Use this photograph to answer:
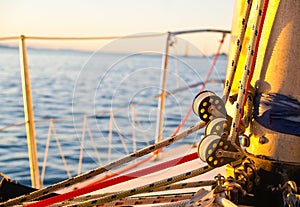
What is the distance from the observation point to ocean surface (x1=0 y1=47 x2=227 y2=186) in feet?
5.70

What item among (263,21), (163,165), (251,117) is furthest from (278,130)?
(163,165)

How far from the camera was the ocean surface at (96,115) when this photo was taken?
174cm

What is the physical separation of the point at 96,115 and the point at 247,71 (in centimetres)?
93

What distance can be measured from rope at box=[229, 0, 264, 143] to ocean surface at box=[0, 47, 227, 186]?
0.25 m

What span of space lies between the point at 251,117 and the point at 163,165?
0.42 m

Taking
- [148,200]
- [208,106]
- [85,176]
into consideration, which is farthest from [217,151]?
[85,176]

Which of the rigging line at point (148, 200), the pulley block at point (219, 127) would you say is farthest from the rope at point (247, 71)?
the rigging line at point (148, 200)

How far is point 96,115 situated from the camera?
211 cm

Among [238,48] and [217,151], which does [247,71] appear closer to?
[238,48]

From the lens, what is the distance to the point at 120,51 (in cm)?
161

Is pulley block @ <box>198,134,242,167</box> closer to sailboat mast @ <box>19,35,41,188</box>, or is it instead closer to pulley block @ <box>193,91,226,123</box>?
pulley block @ <box>193,91,226,123</box>

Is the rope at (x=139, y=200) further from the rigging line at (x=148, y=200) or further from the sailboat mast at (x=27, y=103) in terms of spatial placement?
the sailboat mast at (x=27, y=103)

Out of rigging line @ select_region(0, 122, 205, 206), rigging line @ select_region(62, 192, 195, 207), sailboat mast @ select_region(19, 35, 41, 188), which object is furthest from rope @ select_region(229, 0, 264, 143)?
sailboat mast @ select_region(19, 35, 41, 188)

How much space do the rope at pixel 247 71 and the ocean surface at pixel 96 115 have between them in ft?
0.83
